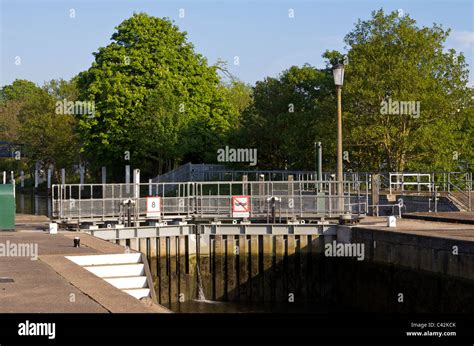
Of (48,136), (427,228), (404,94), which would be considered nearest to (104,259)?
(427,228)

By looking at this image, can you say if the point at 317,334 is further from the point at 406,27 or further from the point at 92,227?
the point at 406,27

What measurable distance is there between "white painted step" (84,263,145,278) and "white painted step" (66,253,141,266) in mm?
386

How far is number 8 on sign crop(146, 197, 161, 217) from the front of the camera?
3206cm

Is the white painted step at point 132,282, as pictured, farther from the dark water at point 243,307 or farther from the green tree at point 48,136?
the green tree at point 48,136

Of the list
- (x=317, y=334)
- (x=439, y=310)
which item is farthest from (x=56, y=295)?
(x=439, y=310)

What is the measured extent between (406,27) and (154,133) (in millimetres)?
25186

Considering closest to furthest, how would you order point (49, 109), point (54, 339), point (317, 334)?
point (54, 339), point (317, 334), point (49, 109)

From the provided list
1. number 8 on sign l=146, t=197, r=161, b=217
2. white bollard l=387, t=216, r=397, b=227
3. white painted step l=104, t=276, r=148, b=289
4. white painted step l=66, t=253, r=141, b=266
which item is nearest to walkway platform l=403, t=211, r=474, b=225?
white bollard l=387, t=216, r=397, b=227

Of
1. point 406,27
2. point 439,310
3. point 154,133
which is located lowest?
point 439,310

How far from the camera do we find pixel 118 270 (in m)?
21.1

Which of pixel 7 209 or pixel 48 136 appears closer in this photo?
pixel 7 209

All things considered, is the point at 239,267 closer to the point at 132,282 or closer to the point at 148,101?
the point at 132,282

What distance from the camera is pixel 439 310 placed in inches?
944

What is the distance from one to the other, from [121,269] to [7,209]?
10858 millimetres
